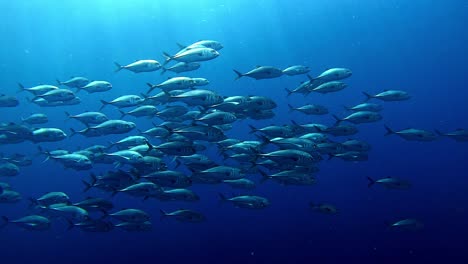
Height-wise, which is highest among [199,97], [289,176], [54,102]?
[54,102]

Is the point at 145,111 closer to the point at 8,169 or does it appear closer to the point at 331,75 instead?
the point at 331,75

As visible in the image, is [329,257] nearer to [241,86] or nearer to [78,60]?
[241,86]

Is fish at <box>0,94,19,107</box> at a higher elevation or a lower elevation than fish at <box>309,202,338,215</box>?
higher

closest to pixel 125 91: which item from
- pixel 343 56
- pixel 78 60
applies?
pixel 78 60

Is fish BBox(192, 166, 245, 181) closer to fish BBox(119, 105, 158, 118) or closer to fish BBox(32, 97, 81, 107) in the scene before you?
fish BBox(119, 105, 158, 118)

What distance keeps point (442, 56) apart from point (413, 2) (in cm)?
458

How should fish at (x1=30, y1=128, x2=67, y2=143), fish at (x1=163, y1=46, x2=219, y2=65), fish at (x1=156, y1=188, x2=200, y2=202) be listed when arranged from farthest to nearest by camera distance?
fish at (x1=30, y1=128, x2=67, y2=143), fish at (x1=156, y1=188, x2=200, y2=202), fish at (x1=163, y1=46, x2=219, y2=65)

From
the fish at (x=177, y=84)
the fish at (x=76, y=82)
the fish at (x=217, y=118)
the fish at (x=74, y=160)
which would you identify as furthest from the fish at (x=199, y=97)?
the fish at (x=76, y=82)

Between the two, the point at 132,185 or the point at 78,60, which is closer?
the point at 132,185

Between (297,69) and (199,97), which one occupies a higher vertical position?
(297,69)

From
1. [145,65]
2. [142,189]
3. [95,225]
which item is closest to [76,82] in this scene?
[145,65]

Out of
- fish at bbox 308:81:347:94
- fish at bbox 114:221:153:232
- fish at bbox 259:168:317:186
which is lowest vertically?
fish at bbox 114:221:153:232

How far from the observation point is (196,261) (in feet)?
46.6

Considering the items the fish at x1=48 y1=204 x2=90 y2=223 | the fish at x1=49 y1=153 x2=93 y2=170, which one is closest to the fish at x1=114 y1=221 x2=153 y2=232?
the fish at x1=48 y1=204 x2=90 y2=223
